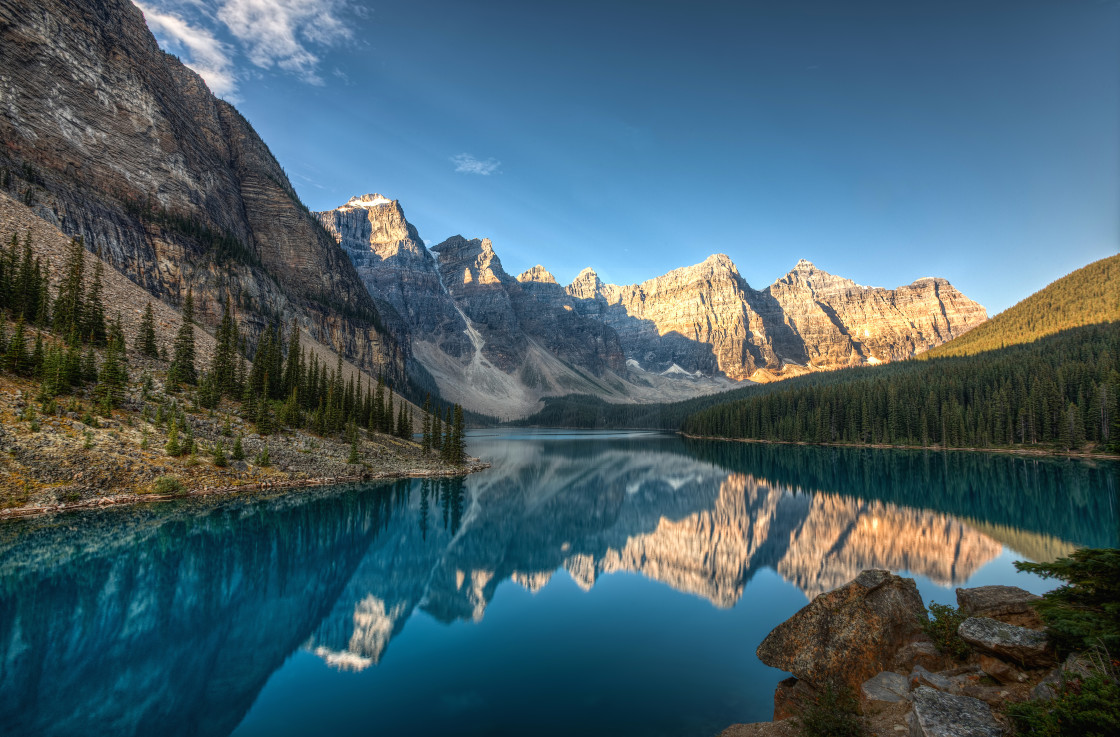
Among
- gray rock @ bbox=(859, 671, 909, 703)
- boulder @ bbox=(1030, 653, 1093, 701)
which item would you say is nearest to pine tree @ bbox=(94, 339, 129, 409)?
gray rock @ bbox=(859, 671, 909, 703)

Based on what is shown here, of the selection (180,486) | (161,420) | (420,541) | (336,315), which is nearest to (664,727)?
(420,541)

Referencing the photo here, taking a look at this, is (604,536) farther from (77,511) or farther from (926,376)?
(926,376)

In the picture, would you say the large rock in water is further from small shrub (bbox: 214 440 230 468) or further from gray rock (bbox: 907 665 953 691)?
small shrub (bbox: 214 440 230 468)

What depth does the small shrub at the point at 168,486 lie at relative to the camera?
34406mm

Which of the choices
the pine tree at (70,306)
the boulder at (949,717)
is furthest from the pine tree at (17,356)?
the boulder at (949,717)

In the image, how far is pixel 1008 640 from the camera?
319 inches

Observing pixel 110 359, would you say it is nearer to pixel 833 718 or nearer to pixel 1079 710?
→ pixel 833 718

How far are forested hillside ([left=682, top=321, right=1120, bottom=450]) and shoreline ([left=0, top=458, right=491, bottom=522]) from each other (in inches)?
3401

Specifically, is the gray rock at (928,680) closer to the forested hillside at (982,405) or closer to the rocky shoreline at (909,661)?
the rocky shoreline at (909,661)

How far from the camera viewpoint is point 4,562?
20.7 meters

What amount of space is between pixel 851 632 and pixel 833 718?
2902mm

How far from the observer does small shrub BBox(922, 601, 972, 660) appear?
9.33 metres

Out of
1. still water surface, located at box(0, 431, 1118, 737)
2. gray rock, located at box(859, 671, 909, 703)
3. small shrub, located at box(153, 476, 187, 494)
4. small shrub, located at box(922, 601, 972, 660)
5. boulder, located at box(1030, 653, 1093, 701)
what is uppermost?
boulder, located at box(1030, 653, 1093, 701)

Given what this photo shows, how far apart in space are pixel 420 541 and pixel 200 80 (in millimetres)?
154462
